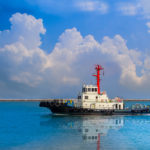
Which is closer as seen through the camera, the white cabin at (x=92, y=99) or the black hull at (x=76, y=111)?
the black hull at (x=76, y=111)

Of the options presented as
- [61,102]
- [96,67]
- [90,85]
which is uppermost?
[96,67]

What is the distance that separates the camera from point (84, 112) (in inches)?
1839

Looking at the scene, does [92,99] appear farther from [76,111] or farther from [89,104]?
[76,111]

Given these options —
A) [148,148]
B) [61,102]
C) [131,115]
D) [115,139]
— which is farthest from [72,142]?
[131,115]

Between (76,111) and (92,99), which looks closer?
(76,111)

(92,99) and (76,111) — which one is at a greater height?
A: (92,99)

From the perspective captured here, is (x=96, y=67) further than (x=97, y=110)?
Yes

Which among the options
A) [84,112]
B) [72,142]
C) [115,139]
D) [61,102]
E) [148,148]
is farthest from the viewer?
[61,102]

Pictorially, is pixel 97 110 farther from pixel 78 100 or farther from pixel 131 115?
pixel 131 115

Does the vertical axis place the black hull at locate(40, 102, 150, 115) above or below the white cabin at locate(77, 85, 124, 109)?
below

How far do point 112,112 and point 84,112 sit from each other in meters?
5.97

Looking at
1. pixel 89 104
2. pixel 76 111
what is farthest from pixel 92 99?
pixel 76 111

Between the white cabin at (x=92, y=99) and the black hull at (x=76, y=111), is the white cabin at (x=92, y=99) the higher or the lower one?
the higher one

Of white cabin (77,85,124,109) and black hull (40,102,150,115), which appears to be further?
white cabin (77,85,124,109)
